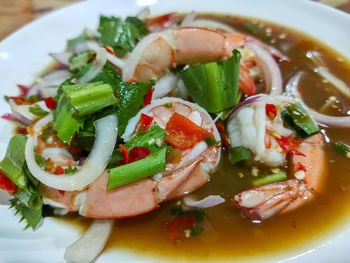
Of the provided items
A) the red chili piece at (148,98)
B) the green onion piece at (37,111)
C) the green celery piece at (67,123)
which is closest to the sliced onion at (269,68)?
the red chili piece at (148,98)

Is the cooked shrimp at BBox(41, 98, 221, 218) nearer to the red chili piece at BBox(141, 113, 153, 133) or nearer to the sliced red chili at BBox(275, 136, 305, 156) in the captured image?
the red chili piece at BBox(141, 113, 153, 133)

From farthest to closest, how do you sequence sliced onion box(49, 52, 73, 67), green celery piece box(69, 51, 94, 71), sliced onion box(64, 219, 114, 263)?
sliced onion box(49, 52, 73, 67) → green celery piece box(69, 51, 94, 71) → sliced onion box(64, 219, 114, 263)

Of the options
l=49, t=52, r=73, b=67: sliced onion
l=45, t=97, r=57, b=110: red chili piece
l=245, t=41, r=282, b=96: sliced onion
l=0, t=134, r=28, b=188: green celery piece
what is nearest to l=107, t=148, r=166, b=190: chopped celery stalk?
l=0, t=134, r=28, b=188: green celery piece

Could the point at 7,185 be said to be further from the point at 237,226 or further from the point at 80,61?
the point at 237,226

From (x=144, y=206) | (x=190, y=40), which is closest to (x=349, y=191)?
Result: (x=144, y=206)

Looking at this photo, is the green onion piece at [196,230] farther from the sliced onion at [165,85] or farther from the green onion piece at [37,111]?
the green onion piece at [37,111]
